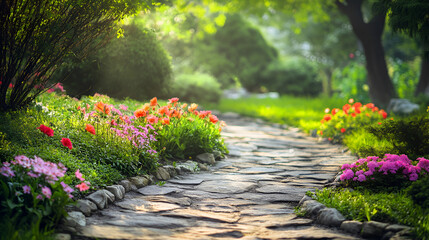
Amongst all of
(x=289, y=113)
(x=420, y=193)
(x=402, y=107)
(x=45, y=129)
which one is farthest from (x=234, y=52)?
(x=420, y=193)

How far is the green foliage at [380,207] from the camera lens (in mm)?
3896

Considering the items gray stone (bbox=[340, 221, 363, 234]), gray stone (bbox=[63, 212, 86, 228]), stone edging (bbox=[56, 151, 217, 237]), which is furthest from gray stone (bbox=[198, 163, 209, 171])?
gray stone (bbox=[340, 221, 363, 234])

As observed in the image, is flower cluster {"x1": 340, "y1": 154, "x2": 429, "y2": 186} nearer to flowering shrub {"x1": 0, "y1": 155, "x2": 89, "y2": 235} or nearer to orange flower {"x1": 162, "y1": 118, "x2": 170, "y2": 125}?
orange flower {"x1": 162, "y1": 118, "x2": 170, "y2": 125}

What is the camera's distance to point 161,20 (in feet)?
43.1

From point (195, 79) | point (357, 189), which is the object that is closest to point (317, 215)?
point (357, 189)

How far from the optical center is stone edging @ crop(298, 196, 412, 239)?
148 inches

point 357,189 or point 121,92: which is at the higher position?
point 121,92

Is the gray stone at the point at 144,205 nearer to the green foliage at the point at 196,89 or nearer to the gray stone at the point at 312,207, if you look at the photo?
the gray stone at the point at 312,207

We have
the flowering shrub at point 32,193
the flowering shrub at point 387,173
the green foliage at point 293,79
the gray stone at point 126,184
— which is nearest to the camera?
Result: the flowering shrub at point 32,193

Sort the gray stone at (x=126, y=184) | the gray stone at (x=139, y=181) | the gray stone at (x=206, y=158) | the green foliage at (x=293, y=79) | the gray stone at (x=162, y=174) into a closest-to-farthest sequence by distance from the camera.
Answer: the gray stone at (x=126, y=184), the gray stone at (x=139, y=181), the gray stone at (x=162, y=174), the gray stone at (x=206, y=158), the green foliage at (x=293, y=79)

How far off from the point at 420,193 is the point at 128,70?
862 centimetres

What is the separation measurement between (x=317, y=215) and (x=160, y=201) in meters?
1.72

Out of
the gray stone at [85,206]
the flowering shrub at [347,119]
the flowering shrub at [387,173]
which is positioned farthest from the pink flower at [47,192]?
the flowering shrub at [347,119]

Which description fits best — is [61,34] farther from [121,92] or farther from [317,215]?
[121,92]
